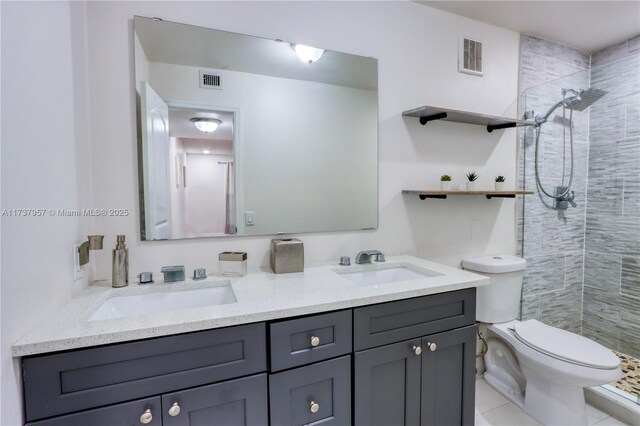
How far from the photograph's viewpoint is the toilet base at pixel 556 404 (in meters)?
A: 1.72

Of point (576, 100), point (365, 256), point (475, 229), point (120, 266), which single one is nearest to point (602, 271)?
point (475, 229)

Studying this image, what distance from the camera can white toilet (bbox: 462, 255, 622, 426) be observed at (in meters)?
1.62

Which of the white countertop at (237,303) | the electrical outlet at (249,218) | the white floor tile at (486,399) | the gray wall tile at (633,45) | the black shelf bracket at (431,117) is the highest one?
the gray wall tile at (633,45)

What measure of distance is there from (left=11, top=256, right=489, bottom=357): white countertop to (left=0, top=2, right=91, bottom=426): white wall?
7 centimetres

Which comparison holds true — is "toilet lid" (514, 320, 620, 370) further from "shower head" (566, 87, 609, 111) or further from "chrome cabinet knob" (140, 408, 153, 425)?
"chrome cabinet knob" (140, 408, 153, 425)

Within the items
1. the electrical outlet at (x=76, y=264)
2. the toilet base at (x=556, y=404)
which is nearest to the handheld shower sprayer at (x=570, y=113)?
the toilet base at (x=556, y=404)

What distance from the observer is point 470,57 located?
212cm

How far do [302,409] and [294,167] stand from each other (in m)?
1.10

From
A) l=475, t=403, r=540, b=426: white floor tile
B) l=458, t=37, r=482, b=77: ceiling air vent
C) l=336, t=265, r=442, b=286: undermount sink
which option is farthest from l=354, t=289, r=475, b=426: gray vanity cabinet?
l=458, t=37, r=482, b=77: ceiling air vent

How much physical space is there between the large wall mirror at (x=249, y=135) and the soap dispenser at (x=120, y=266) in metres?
0.13

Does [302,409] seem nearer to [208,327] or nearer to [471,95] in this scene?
[208,327]

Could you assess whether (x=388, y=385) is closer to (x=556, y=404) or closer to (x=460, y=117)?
(x=556, y=404)

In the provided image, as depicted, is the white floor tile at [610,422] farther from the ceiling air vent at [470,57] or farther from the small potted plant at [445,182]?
the ceiling air vent at [470,57]

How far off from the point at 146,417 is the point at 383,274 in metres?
1.22
